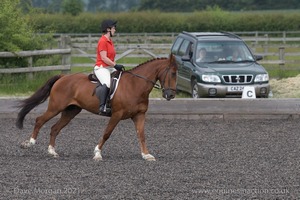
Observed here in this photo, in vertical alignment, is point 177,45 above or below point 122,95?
below

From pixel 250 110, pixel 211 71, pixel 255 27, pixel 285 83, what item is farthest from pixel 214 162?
pixel 255 27

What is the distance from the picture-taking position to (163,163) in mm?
11516

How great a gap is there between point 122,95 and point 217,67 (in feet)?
25.5

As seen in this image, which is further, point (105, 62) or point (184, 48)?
point (184, 48)

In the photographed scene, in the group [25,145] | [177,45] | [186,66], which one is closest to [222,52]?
[186,66]

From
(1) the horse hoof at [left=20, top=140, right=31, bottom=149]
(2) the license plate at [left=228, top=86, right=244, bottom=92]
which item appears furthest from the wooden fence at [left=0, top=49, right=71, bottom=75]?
(1) the horse hoof at [left=20, top=140, right=31, bottom=149]

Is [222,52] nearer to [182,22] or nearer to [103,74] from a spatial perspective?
[103,74]

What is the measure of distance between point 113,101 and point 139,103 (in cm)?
40

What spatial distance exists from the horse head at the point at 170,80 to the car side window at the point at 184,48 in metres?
8.90

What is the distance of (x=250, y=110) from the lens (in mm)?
17125

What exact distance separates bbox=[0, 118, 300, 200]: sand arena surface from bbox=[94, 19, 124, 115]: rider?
921mm

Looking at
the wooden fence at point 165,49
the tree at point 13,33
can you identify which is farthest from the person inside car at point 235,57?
the wooden fence at point 165,49

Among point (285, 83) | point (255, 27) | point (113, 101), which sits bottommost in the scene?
point (255, 27)

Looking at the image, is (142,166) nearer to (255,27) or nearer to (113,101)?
(113,101)
